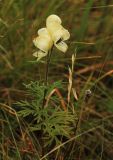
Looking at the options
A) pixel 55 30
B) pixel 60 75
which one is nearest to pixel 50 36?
pixel 55 30

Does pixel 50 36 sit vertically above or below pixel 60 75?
above

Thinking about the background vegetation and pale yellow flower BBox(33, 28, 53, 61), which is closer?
pale yellow flower BBox(33, 28, 53, 61)

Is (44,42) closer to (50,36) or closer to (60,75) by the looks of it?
(50,36)

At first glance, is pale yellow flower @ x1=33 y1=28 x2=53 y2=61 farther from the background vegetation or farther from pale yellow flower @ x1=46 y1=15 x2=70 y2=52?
the background vegetation

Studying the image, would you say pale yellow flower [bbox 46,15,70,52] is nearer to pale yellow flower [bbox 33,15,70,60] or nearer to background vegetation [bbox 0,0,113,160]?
pale yellow flower [bbox 33,15,70,60]

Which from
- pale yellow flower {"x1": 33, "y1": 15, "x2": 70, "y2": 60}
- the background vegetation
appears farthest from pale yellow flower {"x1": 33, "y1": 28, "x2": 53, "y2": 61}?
the background vegetation

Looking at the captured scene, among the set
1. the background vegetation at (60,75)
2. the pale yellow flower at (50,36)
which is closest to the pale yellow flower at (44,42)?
the pale yellow flower at (50,36)

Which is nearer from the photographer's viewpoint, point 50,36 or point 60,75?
point 50,36

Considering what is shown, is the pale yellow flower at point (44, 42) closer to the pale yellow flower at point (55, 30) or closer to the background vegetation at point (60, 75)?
the pale yellow flower at point (55, 30)

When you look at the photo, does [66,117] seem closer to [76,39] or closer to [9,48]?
[9,48]

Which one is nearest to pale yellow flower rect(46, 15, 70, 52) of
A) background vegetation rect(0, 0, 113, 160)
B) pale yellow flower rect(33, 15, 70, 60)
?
pale yellow flower rect(33, 15, 70, 60)
